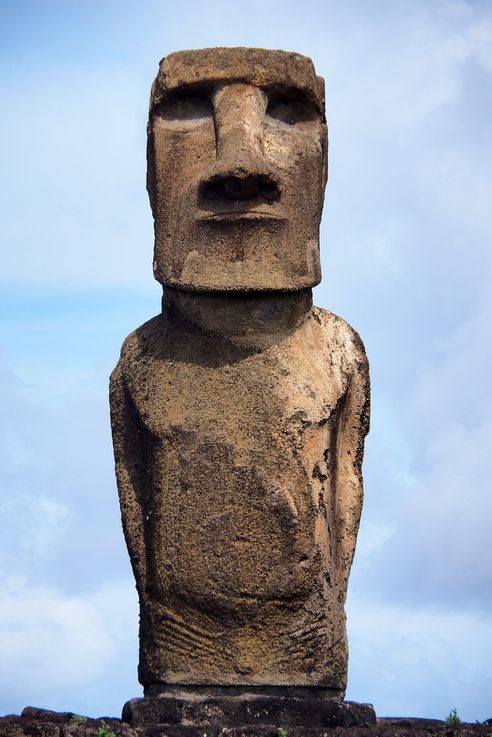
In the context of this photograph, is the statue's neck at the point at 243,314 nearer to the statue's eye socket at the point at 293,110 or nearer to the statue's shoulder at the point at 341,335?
the statue's shoulder at the point at 341,335

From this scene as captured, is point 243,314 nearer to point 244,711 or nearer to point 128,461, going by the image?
point 128,461

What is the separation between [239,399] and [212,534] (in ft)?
2.59

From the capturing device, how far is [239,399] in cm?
1105

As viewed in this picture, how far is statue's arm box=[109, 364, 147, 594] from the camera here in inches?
453

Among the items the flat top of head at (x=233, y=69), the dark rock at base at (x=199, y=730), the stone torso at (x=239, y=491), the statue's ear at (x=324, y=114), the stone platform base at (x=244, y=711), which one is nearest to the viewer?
the dark rock at base at (x=199, y=730)

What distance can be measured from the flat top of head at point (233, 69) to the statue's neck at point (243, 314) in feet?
4.08

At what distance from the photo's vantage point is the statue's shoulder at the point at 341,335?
1170cm

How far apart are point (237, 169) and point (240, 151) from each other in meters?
0.16

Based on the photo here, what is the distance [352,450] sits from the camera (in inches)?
464

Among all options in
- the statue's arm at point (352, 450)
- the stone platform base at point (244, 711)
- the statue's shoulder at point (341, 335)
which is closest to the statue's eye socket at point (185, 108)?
the statue's shoulder at point (341, 335)

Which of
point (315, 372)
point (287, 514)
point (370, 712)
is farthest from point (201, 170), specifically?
point (370, 712)

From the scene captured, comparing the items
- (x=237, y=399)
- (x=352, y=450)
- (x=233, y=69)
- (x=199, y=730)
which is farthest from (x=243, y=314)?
(x=199, y=730)

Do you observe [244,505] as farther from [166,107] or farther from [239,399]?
[166,107]

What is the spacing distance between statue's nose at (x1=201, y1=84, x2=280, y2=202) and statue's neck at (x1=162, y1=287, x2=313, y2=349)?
58 cm
